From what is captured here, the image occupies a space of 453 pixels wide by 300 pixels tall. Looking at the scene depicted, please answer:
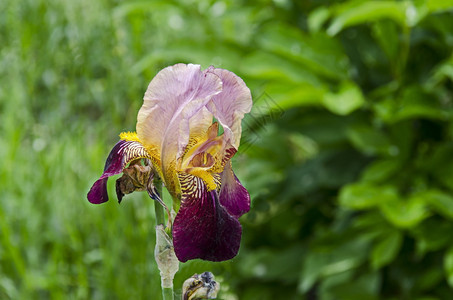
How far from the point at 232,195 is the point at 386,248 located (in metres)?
1.34

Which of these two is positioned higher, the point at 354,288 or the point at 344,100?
the point at 344,100

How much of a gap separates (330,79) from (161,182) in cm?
145

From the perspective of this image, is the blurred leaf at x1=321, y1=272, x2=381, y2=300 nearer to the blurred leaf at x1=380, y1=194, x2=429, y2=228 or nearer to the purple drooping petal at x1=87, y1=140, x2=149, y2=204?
the blurred leaf at x1=380, y1=194, x2=429, y2=228

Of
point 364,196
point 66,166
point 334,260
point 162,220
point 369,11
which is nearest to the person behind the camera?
point 162,220

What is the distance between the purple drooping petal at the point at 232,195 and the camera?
1.28 ft

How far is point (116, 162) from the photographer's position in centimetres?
41

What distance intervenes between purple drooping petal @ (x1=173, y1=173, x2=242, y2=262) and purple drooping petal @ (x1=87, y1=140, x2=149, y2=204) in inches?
1.8

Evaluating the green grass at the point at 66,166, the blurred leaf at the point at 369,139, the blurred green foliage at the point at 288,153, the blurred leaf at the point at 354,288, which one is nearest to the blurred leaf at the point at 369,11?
the blurred green foliage at the point at 288,153

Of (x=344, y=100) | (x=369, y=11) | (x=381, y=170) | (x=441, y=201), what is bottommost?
(x=441, y=201)

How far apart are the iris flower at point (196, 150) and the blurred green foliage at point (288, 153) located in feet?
3.41

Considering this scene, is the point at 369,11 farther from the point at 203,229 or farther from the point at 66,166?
the point at 203,229

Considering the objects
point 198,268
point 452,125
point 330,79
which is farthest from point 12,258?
point 198,268

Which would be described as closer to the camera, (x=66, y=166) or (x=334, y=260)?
(x=334, y=260)

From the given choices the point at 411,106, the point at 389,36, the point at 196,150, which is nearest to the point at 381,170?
the point at 411,106
